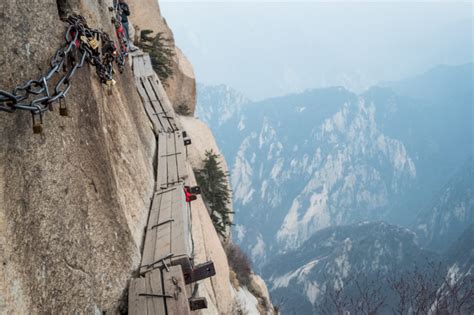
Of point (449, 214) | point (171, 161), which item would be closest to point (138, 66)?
point (171, 161)

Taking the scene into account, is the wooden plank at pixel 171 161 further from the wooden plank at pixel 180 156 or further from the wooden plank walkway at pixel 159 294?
the wooden plank walkway at pixel 159 294

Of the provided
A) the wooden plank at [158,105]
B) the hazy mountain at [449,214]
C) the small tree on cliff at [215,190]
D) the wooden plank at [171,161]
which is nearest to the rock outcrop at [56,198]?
the wooden plank at [171,161]

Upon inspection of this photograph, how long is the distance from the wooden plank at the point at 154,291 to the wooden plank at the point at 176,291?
0.08 meters

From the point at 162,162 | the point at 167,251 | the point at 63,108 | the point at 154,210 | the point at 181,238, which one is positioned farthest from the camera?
the point at 162,162

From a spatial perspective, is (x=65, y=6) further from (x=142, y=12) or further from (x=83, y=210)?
(x=142, y=12)

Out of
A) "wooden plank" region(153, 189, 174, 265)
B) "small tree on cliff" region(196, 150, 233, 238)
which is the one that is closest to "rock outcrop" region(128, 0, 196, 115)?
"small tree on cliff" region(196, 150, 233, 238)

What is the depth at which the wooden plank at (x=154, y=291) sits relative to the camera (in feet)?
15.9

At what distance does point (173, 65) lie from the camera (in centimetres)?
2722

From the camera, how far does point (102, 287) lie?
4.71 m

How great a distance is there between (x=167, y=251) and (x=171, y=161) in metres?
4.09

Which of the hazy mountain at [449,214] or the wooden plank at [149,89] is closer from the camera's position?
the wooden plank at [149,89]

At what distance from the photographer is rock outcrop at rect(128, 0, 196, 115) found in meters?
26.8

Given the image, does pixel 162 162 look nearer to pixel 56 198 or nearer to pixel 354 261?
pixel 56 198

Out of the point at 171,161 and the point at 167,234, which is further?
the point at 171,161
